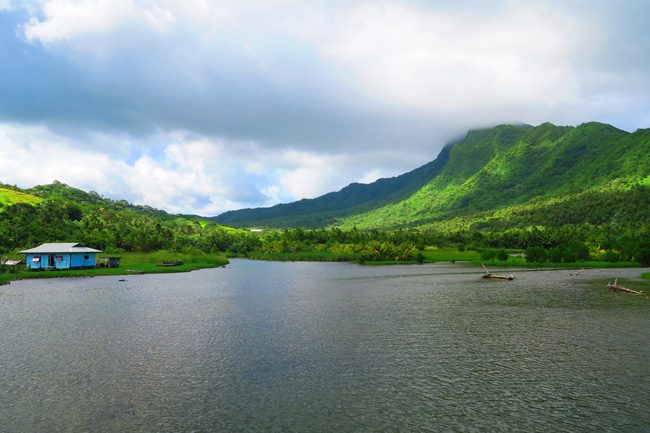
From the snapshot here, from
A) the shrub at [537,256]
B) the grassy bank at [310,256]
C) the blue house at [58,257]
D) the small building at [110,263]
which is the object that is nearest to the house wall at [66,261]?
the blue house at [58,257]

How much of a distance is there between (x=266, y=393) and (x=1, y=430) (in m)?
10.9

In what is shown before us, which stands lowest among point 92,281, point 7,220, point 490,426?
point 490,426

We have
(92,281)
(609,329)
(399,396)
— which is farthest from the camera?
(92,281)

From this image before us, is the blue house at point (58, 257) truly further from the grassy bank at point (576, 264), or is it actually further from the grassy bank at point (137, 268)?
the grassy bank at point (576, 264)

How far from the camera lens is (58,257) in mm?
90750

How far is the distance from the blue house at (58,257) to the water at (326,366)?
141 feet

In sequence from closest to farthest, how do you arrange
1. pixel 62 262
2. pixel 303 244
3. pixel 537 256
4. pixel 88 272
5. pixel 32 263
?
pixel 88 272 → pixel 32 263 → pixel 62 262 → pixel 537 256 → pixel 303 244

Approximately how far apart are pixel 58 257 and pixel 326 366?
83518 mm

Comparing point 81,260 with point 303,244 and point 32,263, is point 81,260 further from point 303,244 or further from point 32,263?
point 303,244

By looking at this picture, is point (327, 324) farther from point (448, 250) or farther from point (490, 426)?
point (448, 250)

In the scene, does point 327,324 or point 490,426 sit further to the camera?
point 327,324

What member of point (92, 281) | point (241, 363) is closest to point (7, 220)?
point (92, 281)

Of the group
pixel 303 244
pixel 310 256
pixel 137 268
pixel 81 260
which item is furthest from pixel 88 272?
pixel 303 244

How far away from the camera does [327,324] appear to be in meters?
39.7
